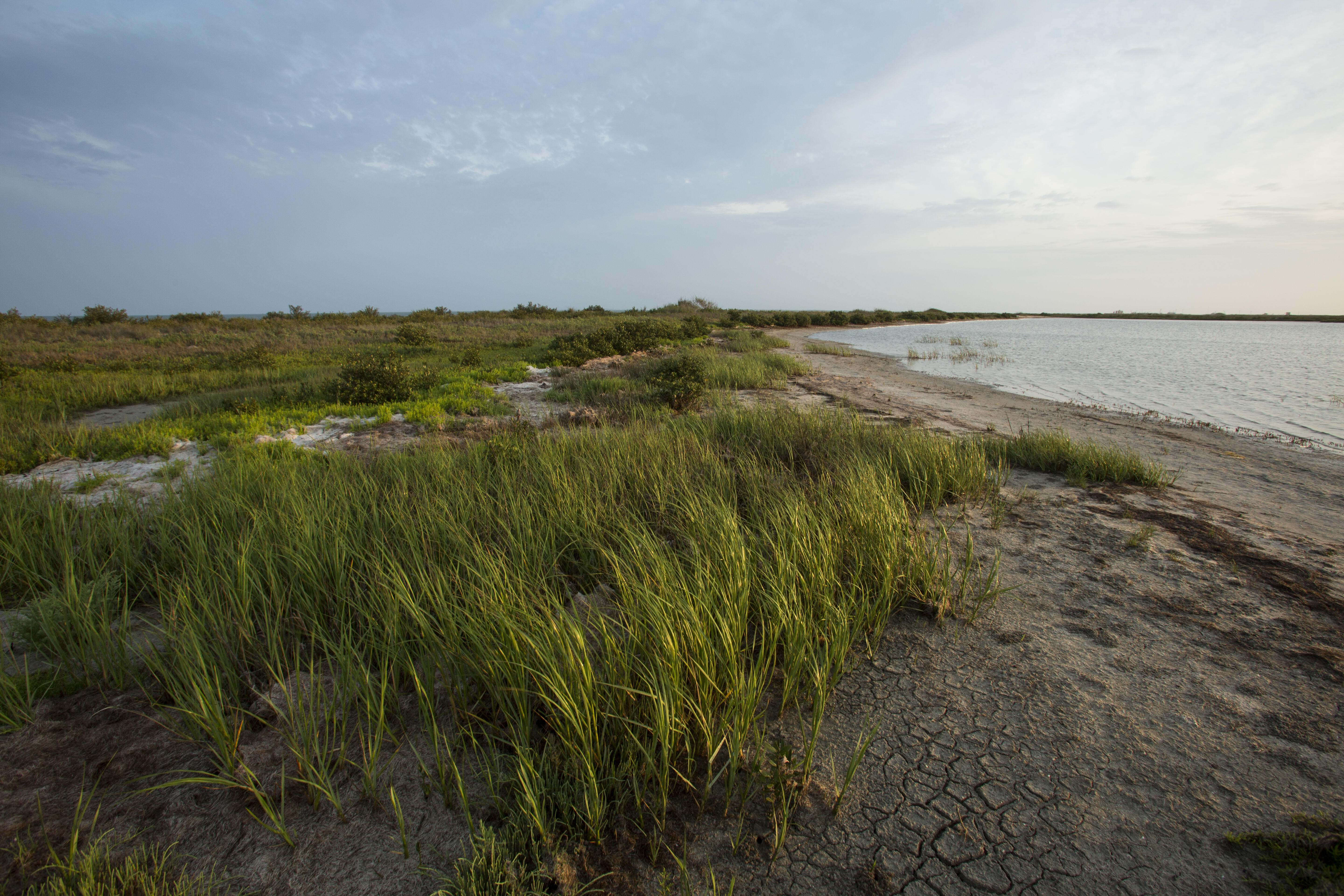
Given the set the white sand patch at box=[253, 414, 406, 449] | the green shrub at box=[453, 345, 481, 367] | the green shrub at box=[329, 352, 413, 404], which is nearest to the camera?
the white sand patch at box=[253, 414, 406, 449]

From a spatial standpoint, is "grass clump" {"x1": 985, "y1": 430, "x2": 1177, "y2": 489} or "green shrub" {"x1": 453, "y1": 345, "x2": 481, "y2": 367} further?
"green shrub" {"x1": 453, "y1": 345, "x2": 481, "y2": 367}

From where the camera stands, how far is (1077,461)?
4914 millimetres

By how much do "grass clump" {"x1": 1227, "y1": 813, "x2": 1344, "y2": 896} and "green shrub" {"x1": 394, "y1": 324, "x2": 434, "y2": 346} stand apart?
23157mm

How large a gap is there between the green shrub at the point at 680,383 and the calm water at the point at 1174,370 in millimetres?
8761

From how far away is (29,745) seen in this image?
1783mm

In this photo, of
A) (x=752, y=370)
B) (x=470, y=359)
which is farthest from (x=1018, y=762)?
(x=470, y=359)

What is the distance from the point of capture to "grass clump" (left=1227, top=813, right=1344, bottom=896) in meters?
1.34

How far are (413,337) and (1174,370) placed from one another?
2732 centimetres

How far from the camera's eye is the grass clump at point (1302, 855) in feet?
4.41

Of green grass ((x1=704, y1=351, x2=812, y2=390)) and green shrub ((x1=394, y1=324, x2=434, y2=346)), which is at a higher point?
green shrub ((x1=394, y1=324, x2=434, y2=346))

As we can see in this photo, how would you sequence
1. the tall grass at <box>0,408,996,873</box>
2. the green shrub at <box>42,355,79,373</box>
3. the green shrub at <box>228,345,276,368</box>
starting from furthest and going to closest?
1. the green shrub at <box>228,345,276,368</box>
2. the green shrub at <box>42,355,79,373</box>
3. the tall grass at <box>0,408,996,873</box>

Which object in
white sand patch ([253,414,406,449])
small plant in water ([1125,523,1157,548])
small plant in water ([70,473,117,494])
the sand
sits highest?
white sand patch ([253,414,406,449])

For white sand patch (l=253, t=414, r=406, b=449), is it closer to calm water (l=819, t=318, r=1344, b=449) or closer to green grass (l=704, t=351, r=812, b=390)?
green grass (l=704, t=351, r=812, b=390)

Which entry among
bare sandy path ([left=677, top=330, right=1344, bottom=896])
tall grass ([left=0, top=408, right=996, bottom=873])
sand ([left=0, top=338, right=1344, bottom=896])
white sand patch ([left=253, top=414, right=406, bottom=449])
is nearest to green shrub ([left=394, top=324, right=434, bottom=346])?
white sand patch ([left=253, top=414, right=406, bottom=449])
